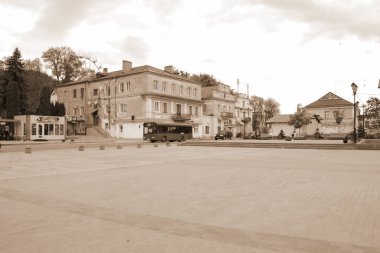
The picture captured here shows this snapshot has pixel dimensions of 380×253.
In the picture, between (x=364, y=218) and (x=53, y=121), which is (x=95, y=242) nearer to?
(x=364, y=218)

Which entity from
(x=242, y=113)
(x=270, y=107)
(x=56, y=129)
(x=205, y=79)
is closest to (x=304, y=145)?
(x=56, y=129)

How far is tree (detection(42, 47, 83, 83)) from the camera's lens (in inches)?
2675

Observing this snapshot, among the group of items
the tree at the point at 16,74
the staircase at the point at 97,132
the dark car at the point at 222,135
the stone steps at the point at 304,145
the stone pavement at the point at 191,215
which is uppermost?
the tree at the point at 16,74

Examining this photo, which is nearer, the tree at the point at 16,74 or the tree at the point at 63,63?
the tree at the point at 16,74

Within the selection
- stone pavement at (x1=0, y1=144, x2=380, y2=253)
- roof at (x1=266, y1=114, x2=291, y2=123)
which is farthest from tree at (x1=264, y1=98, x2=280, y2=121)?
stone pavement at (x1=0, y1=144, x2=380, y2=253)

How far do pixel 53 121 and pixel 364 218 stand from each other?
46658 mm

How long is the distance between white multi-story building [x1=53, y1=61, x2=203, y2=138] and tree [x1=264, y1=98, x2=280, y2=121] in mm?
41104

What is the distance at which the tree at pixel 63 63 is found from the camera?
223ft

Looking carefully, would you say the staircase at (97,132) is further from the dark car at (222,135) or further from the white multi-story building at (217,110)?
the white multi-story building at (217,110)

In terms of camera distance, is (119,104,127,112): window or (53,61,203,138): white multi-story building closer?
(53,61,203,138): white multi-story building

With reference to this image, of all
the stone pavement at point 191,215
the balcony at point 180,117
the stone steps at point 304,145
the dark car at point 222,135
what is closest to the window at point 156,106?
the balcony at point 180,117

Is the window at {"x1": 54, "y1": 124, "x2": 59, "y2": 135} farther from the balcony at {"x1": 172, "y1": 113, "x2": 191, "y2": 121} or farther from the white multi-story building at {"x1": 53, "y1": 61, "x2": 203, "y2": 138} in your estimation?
the balcony at {"x1": 172, "y1": 113, "x2": 191, "y2": 121}

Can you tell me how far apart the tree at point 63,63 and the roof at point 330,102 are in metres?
47.9

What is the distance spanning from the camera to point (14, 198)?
839 cm
